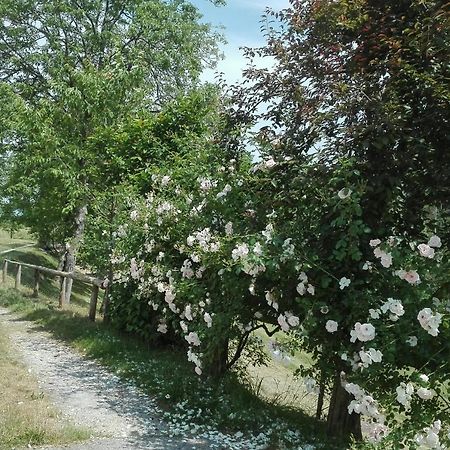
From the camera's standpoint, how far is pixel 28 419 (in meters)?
4.95

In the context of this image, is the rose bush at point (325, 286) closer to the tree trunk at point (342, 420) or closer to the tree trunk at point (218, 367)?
the tree trunk at point (342, 420)

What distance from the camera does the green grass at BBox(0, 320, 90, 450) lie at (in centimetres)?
459

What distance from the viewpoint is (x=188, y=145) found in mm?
8125

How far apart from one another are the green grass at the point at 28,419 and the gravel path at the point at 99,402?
0.50 ft

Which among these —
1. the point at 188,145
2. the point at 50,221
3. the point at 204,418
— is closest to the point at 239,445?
the point at 204,418

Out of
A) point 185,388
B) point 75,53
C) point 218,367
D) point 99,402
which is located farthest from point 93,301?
point 75,53

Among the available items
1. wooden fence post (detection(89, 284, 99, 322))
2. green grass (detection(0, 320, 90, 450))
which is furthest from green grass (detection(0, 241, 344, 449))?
green grass (detection(0, 320, 90, 450))

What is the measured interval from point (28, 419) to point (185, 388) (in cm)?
178

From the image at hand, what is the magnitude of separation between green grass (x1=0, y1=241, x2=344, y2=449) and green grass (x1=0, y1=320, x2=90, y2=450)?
44.5 inches

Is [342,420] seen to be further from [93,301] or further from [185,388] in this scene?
[93,301]

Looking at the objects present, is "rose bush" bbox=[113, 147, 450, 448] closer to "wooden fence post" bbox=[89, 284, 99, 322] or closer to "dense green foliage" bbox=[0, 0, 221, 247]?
"wooden fence post" bbox=[89, 284, 99, 322]

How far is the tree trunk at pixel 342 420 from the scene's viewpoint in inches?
214

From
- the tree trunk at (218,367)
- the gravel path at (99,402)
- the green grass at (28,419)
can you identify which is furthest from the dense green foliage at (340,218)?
the green grass at (28,419)

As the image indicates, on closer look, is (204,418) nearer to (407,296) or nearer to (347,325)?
(347,325)
